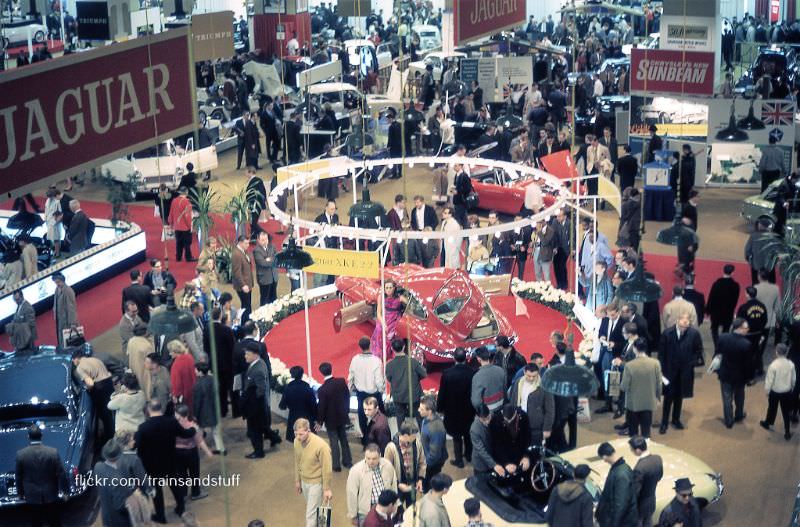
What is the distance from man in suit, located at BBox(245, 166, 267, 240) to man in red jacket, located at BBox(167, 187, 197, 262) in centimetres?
93

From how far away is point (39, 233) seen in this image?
18797 millimetres

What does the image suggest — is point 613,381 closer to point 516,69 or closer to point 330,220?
point 330,220

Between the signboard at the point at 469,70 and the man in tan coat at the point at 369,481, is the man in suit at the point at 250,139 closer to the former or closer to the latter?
the signboard at the point at 469,70

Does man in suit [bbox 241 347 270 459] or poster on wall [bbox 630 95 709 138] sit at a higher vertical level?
poster on wall [bbox 630 95 709 138]

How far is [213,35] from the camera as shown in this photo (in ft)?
79.0

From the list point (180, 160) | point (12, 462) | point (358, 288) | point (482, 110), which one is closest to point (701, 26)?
point (482, 110)

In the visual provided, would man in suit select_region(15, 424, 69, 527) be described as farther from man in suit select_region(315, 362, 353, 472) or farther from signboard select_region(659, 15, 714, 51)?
signboard select_region(659, 15, 714, 51)

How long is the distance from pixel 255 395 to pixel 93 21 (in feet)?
56.3

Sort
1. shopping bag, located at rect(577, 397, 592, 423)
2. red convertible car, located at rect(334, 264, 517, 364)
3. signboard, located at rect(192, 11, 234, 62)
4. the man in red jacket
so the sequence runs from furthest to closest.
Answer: signboard, located at rect(192, 11, 234, 62) → the man in red jacket → red convertible car, located at rect(334, 264, 517, 364) → shopping bag, located at rect(577, 397, 592, 423)

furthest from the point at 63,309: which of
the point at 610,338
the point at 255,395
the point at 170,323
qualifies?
the point at 610,338

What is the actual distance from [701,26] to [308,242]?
10.4 metres

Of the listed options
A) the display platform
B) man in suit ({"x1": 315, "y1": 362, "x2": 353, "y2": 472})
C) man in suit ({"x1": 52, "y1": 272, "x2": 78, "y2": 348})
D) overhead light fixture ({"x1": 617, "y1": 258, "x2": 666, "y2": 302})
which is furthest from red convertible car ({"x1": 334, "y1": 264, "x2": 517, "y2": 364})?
the display platform

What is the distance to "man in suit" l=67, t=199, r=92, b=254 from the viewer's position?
17.2 meters

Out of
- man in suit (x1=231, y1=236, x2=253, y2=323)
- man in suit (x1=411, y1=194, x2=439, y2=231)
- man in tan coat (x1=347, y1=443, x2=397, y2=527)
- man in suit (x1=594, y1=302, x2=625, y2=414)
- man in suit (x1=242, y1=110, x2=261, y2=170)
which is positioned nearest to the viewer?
man in tan coat (x1=347, y1=443, x2=397, y2=527)
